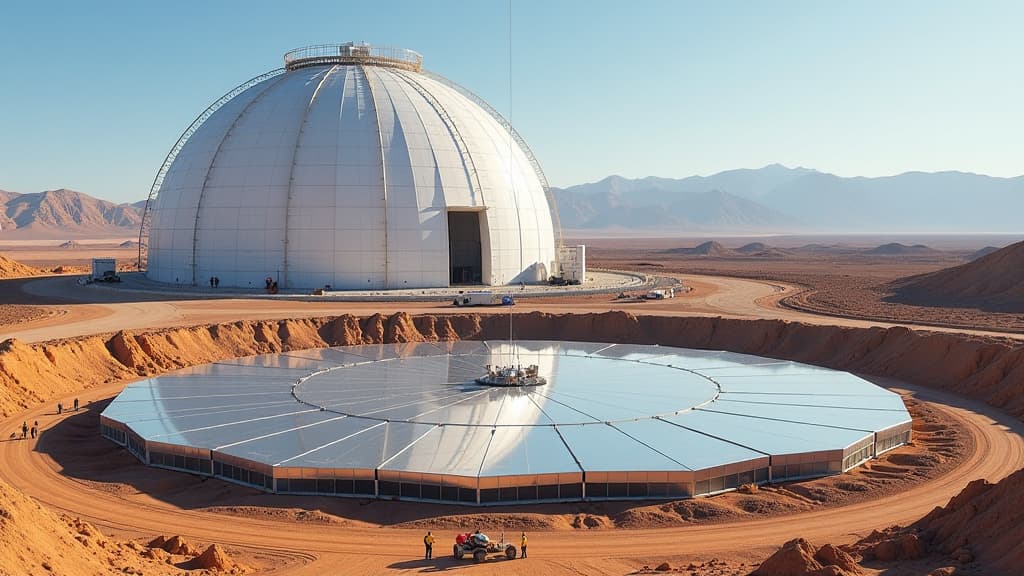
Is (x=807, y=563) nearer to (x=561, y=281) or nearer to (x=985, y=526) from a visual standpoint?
(x=985, y=526)

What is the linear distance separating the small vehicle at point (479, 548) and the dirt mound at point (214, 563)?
4.48 meters

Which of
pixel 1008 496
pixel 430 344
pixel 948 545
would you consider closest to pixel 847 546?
pixel 948 545

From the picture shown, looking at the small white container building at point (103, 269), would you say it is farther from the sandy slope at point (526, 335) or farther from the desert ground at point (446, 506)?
the sandy slope at point (526, 335)

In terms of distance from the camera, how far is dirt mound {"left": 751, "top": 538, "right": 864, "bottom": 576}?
48.6 feet

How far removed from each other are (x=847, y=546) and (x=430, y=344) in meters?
28.2

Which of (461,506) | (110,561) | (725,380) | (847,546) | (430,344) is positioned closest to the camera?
(110,561)

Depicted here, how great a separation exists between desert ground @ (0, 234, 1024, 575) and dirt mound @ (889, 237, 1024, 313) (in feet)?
17.9

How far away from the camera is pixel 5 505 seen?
1460 centimetres

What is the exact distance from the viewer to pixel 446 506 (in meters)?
21.2

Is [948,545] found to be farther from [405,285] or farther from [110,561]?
[405,285]

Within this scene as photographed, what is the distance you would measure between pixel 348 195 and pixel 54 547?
149ft

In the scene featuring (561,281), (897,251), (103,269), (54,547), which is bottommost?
(54,547)

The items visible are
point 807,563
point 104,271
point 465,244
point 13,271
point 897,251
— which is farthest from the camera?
point 897,251

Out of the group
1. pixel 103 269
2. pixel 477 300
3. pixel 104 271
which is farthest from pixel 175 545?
pixel 103 269
